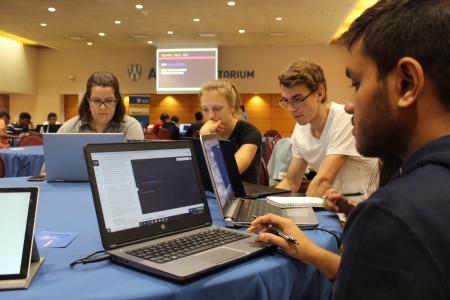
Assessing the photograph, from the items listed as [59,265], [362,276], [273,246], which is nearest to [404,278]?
[362,276]

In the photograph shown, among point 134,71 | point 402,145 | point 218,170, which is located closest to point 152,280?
point 402,145

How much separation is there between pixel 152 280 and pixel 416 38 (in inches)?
29.0

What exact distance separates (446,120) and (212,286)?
59cm

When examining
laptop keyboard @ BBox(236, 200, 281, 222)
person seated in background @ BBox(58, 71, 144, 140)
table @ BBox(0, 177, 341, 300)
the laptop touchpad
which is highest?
person seated in background @ BBox(58, 71, 144, 140)

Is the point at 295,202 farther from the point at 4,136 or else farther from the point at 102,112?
the point at 4,136

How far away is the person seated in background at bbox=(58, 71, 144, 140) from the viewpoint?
2.74 metres

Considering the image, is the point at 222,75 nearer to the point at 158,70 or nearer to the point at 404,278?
the point at 158,70

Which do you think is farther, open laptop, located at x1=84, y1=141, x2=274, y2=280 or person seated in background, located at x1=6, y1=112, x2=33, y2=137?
person seated in background, located at x1=6, y1=112, x2=33, y2=137

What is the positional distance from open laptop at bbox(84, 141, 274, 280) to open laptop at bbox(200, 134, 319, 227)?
9cm

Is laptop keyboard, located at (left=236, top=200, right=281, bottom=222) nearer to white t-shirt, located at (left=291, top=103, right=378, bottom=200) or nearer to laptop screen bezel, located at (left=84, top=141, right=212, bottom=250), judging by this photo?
laptop screen bezel, located at (left=84, top=141, right=212, bottom=250)

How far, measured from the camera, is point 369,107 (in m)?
0.78

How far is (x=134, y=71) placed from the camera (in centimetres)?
1435

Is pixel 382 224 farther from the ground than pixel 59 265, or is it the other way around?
A: pixel 382 224

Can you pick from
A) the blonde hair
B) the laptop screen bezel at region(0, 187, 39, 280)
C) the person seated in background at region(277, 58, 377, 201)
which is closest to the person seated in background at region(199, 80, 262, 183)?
the blonde hair
